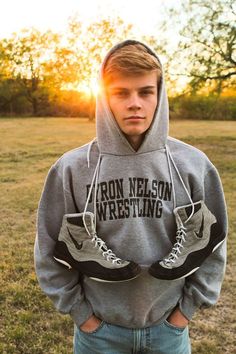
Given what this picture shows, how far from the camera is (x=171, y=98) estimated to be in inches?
615

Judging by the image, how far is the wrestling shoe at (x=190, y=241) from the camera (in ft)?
5.16

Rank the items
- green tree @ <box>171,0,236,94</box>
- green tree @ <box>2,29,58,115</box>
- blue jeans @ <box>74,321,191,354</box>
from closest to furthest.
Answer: blue jeans @ <box>74,321,191,354</box>
green tree @ <box>171,0,236,94</box>
green tree @ <box>2,29,58,115</box>

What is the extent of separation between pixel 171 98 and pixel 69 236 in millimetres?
14531

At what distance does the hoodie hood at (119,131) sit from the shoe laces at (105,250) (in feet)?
1.15

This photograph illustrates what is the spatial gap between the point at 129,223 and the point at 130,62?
60cm

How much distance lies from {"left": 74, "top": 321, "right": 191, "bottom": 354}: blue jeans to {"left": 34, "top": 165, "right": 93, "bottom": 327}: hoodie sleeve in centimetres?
9

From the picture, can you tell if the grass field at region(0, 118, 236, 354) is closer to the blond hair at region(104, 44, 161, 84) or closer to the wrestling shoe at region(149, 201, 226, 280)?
the wrestling shoe at region(149, 201, 226, 280)

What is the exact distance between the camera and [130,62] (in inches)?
60.4

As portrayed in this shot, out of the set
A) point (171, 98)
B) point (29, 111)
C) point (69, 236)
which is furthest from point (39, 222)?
point (29, 111)

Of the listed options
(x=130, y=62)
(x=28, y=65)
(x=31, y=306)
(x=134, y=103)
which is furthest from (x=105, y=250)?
(x=28, y=65)

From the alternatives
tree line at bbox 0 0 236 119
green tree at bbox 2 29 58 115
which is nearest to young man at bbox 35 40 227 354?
tree line at bbox 0 0 236 119

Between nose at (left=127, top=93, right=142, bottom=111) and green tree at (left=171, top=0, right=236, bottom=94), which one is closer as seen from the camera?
nose at (left=127, top=93, right=142, bottom=111)

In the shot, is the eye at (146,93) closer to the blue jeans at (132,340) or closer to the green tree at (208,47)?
the blue jeans at (132,340)

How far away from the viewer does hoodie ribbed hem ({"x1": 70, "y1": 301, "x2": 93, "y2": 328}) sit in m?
1.68
